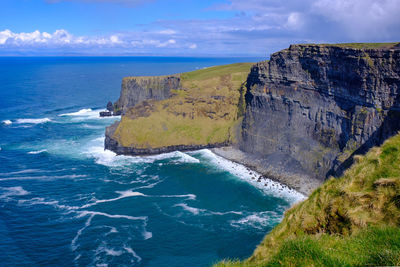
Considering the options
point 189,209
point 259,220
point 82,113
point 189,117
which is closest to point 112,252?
point 189,209

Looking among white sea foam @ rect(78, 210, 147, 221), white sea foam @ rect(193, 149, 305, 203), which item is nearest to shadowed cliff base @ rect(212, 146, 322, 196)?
white sea foam @ rect(193, 149, 305, 203)

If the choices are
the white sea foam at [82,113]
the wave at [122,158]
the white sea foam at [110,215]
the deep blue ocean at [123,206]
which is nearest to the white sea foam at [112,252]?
the deep blue ocean at [123,206]

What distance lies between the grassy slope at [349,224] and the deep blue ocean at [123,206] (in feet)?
115

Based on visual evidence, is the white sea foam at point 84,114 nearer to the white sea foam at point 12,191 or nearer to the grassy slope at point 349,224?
the white sea foam at point 12,191

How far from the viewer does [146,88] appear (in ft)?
427

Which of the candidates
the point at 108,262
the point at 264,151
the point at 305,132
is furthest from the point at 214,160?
the point at 108,262

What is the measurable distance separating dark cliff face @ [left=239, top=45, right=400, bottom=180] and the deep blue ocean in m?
10.9

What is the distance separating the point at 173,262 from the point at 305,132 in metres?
50.6

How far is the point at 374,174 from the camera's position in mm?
15898

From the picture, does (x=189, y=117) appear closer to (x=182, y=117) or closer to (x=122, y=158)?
(x=182, y=117)

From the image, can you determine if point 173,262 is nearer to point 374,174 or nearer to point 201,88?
point 374,174

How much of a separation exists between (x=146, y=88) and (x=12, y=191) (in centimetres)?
6839

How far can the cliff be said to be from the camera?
330 feet

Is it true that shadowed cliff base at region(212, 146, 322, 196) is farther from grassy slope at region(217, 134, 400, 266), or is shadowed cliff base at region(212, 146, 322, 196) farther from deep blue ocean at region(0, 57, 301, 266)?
grassy slope at region(217, 134, 400, 266)
